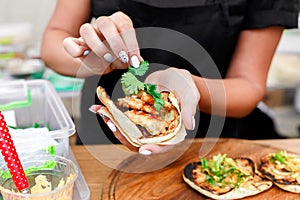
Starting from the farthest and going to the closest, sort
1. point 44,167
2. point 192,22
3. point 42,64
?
1. point 42,64
2. point 192,22
3. point 44,167

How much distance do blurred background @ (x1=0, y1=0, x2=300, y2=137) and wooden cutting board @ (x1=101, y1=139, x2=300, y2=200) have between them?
96cm

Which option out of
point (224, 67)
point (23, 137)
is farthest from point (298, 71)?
point (23, 137)

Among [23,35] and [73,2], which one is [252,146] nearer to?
[73,2]

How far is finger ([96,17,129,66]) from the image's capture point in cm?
103

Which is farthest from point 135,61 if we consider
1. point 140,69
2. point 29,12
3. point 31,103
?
point 29,12

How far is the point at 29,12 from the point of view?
9.47ft

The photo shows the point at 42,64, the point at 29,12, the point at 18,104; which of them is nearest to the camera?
the point at 18,104

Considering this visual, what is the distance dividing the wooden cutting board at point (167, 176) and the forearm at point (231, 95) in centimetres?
10

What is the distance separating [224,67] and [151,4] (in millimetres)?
308

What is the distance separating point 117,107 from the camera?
1.05 metres

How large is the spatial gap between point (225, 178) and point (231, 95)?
287mm

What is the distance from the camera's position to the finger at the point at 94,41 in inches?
41.9

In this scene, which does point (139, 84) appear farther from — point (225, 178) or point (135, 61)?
point (225, 178)

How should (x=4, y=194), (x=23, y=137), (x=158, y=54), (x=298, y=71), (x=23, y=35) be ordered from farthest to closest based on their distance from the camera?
1. (x=23, y=35)
2. (x=298, y=71)
3. (x=158, y=54)
4. (x=23, y=137)
5. (x=4, y=194)
